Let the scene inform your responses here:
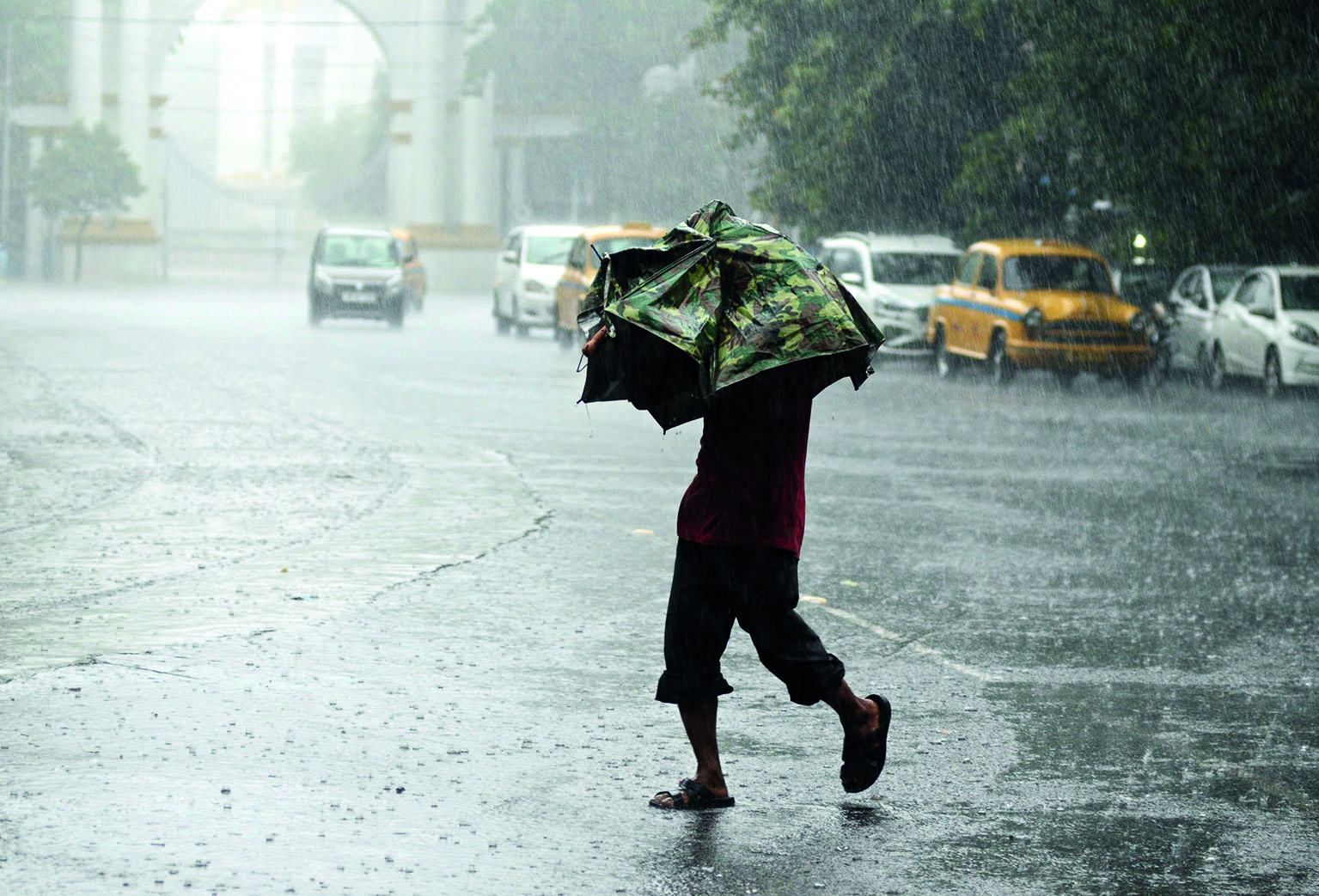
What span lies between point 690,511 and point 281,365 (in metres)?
18.3

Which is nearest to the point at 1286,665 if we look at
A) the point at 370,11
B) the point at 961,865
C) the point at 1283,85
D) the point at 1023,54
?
the point at 961,865

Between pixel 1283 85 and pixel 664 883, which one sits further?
pixel 1283 85

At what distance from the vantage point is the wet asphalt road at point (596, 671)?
16.0 ft

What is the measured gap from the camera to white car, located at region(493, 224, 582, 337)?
104 ft

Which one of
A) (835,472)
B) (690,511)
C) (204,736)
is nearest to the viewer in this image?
(690,511)

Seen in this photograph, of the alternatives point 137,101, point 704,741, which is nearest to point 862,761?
point 704,741

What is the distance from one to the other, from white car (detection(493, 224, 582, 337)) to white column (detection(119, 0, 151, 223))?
29089 millimetres

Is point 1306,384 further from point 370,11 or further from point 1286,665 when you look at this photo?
point 370,11

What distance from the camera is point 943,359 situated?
25.0 metres

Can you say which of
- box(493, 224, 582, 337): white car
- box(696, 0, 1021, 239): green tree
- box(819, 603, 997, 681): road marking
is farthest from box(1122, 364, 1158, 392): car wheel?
box(819, 603, 997, 681): road marking

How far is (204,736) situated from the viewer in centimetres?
588

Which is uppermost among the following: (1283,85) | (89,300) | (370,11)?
(370,11)

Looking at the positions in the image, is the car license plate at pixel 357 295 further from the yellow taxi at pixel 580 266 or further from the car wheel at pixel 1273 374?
the car wheel at pixel 1273 374

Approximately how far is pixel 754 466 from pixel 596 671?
82.0 inches
